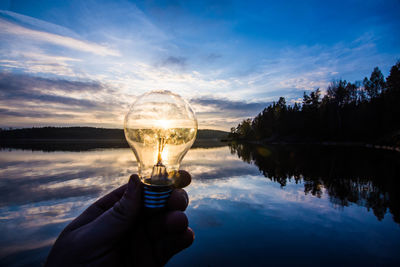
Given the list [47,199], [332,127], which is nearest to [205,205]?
[47,199]

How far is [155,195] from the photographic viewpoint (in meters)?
1.49

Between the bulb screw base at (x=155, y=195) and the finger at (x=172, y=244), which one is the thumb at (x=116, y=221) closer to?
the bulb screw base at (x=155, y=195)

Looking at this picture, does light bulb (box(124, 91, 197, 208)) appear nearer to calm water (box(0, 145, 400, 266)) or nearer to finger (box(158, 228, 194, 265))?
finger (box(158, 228, 194, 265))

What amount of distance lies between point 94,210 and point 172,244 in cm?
73

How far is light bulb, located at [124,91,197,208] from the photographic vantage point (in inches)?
68.0

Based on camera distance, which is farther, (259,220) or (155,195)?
(259,220)

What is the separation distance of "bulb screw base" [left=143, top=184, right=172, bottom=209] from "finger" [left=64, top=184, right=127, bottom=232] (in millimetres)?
535

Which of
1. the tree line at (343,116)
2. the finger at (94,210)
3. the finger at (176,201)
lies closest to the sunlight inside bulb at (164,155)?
the finger at (176,201)

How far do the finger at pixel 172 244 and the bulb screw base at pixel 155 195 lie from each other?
318 millimetres

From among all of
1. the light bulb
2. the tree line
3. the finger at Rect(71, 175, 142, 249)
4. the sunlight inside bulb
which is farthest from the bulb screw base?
the tree line

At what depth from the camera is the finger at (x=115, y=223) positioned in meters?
1.38

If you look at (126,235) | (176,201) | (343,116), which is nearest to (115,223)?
(126,235)

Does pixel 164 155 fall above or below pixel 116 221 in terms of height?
above

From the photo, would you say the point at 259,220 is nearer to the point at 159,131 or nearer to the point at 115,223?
the point at 159,131
